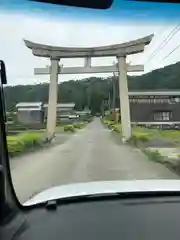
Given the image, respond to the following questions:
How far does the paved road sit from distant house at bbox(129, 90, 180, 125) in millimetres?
780

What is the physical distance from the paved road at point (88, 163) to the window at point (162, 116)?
0.89 metres

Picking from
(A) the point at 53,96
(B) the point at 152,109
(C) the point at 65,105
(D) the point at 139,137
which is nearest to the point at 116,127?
(D) the point at 139,137

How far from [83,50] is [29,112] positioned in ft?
3.48

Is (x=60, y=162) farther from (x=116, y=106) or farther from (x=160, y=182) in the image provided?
(x=160, y=182)

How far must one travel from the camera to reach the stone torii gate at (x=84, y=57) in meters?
4.95

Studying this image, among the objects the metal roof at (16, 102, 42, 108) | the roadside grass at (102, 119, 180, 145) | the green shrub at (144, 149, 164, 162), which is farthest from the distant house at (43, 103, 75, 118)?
the green shrub at (144, 149, 164, 162)

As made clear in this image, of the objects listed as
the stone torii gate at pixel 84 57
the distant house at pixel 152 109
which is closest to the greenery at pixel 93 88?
the stone torii gate at pixel 84 57

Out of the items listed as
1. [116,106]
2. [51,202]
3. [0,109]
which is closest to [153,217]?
[51,202]

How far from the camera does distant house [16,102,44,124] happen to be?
13.1ft

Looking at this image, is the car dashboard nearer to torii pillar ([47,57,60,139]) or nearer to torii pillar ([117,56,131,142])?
torii pillar ([47,57,60,139])

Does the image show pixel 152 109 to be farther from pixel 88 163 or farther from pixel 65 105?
pixel 65 105

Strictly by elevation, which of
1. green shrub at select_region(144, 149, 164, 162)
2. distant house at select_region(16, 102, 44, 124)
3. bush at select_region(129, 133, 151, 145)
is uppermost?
distant house at select_region(16, 102, 44, 124)

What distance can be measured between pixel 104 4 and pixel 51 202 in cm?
133

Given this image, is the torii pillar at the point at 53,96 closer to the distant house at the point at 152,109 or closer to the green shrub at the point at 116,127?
the distant house at the point at 152,109
